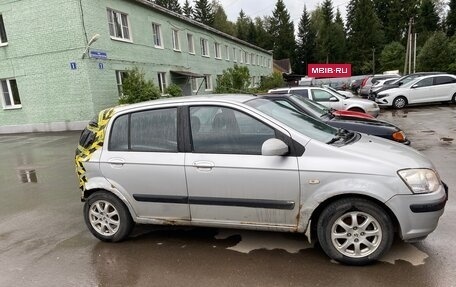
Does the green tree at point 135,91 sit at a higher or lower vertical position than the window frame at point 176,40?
lower

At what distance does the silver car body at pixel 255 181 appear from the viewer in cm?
337

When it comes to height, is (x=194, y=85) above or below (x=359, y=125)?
above

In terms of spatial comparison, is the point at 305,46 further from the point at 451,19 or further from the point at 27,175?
the point at 27,175

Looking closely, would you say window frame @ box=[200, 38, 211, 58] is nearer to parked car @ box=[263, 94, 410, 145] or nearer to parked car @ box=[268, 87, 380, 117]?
parked car @ box=[268, 87, 380, 117]

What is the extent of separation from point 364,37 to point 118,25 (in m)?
61.0

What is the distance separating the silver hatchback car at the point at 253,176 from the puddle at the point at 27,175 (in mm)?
4378

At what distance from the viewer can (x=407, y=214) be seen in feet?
11.0

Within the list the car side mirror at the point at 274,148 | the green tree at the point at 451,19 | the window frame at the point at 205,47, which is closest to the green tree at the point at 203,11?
the window frame at the point at 205,47

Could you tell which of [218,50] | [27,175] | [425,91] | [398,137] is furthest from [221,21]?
[398,137]

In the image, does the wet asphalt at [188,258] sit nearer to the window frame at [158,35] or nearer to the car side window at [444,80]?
the car side window at [444,80]

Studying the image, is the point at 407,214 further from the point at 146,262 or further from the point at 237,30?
the point at 237,30

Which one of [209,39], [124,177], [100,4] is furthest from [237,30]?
[124,177]

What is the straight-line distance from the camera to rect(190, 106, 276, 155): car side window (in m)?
3.75

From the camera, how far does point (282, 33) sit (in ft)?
247
